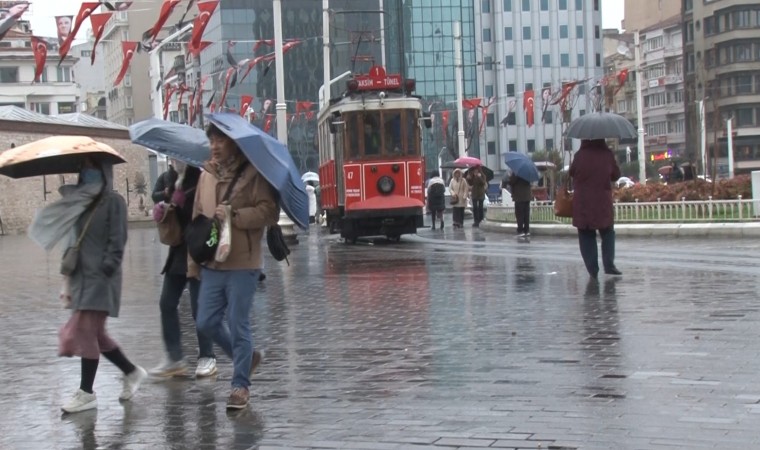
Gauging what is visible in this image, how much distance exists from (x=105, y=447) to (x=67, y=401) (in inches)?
52.9

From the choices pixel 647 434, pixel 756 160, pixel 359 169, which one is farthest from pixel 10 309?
pixel 756 160

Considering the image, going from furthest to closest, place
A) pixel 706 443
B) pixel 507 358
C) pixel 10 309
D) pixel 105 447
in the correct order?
1. pixel 10 309
2. pixel 507 358
3. pixel 105 447
4. pixel 706 443

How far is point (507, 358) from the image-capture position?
8.42 meters

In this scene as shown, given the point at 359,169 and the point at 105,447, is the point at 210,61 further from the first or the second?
the point at 105,447

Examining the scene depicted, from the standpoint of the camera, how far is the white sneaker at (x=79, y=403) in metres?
7.03

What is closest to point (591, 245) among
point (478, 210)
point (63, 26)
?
point (478, 210)

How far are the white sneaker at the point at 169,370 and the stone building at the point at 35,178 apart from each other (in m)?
41.6

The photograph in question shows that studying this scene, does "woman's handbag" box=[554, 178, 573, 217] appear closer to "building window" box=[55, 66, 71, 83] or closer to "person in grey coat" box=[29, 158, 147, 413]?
→ "person in grey coat" box=[29, 158, 147, 413]

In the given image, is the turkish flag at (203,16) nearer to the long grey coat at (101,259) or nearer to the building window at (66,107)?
the long grey coat at (101,259)

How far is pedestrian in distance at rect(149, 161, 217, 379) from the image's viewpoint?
8078mm

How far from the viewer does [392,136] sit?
25.6m

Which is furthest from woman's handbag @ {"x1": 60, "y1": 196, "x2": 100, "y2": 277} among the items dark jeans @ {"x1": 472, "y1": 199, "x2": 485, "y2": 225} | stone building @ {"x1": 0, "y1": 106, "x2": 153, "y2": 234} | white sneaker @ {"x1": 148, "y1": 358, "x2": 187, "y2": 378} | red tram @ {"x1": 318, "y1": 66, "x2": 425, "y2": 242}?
stone building @ {"x1": 0, "y1": 106, "x2": 153, "y2": 234}

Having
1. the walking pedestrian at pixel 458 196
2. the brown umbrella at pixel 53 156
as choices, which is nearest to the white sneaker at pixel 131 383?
the brown umbrella at pixel 53 156

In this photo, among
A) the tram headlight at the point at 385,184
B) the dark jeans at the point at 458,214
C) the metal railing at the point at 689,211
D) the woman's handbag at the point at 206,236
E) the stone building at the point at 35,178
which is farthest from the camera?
the stone building at the point at 35,178
